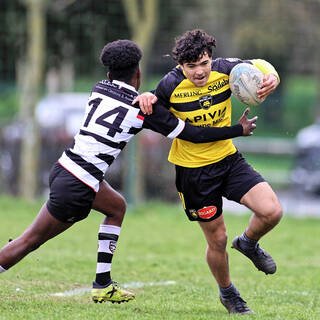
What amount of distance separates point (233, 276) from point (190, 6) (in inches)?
406

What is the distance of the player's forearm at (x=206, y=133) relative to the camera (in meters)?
6.07

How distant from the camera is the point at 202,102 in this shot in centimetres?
619

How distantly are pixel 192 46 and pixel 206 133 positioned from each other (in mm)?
710

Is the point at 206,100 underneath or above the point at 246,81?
underneath

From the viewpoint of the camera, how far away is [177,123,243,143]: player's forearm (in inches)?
239

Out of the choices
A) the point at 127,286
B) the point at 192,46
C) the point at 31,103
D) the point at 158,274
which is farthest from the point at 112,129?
the point at 31,103

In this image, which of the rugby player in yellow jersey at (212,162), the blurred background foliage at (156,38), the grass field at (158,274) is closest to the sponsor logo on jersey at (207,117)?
the rugby player in yellow jersey at (212,162)

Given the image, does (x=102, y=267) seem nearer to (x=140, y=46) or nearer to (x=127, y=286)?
(x=127, y=286)

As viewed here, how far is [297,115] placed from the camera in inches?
637

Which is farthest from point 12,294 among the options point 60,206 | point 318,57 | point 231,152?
point 318,57

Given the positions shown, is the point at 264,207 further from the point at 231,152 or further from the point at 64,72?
the point at 64,72

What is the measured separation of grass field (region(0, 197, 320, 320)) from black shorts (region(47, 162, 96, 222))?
0.81 metres

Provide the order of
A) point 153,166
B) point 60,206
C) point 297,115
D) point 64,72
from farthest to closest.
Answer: point 64,72
point 297,115
point 153,166
point 60,206

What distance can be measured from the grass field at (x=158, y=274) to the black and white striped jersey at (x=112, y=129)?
123 centimetres
